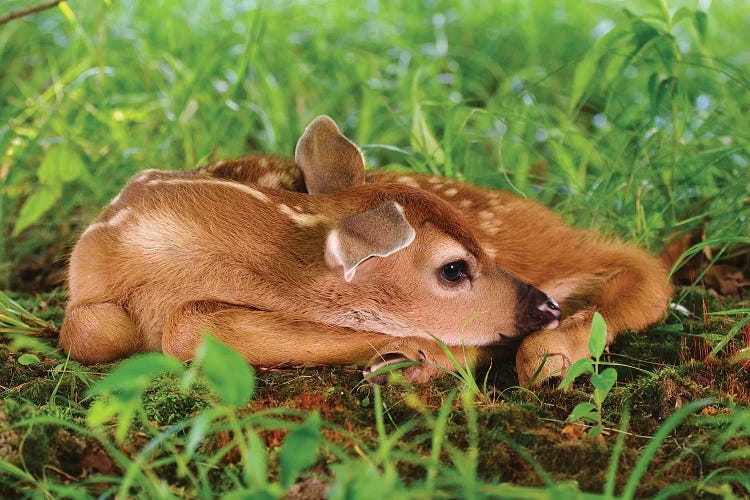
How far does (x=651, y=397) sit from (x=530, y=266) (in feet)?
2.88

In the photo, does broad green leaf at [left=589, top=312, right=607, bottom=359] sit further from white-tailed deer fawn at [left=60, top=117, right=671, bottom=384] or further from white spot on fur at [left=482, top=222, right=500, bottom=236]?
A: white spot on fur at [left=482, top=222, right=500, bottom=236]

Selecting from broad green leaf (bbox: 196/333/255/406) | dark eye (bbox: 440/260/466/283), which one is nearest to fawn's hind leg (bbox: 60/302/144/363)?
dark eye (bbox: 440/260/466/283)

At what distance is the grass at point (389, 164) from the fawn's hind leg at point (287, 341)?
0.09 meters

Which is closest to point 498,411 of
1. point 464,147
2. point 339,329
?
point 339,329

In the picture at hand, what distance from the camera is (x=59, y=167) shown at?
4570 mm

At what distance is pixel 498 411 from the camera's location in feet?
8.40

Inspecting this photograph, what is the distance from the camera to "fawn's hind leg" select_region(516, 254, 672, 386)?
9.73 ft

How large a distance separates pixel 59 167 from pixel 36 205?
0.25 meters

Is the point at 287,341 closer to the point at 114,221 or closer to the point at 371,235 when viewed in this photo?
the point at 371,235

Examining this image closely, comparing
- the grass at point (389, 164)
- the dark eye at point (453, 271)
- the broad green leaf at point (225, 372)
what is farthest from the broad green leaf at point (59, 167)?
the broad green leaf at point (225, 372)

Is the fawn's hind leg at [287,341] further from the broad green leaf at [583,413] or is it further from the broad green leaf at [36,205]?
the broad green leaf at [36,205]

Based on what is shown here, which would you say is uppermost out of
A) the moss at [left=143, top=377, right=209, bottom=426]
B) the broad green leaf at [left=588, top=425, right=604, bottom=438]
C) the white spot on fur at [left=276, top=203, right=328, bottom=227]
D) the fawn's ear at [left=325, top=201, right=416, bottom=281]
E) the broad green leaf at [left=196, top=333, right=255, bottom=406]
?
the broad green leaf at [left=196, top=333, right=255, bottom=406]

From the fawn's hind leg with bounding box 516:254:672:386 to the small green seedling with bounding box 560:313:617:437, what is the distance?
27 centimetres

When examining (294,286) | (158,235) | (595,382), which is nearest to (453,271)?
(294,286)
